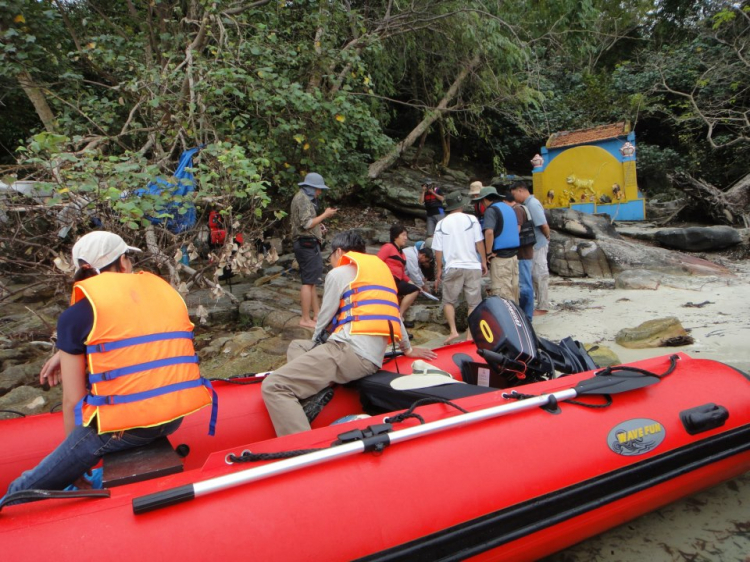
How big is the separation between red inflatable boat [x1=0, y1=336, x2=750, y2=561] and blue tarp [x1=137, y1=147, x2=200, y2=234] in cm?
230

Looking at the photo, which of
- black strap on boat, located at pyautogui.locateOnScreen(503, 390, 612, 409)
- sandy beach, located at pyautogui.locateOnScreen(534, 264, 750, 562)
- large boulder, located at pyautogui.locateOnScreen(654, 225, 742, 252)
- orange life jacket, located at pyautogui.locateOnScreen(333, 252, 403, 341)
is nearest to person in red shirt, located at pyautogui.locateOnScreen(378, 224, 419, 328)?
sandy beach, located at pyautogui.locateOnScreen(534, 264, 750, 562)

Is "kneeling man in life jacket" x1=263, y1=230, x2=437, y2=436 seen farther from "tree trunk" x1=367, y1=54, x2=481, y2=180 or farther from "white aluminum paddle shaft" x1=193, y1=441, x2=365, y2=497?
"tree trunk" x1=367, y1=54, x2=481, y2=180

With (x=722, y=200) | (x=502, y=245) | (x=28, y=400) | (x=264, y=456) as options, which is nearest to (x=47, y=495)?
(x=264, y=456)

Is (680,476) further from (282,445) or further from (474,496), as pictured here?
(282,445)

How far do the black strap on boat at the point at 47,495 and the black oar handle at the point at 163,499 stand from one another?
7.1 inches

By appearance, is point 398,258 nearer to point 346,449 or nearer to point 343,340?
point 343,340

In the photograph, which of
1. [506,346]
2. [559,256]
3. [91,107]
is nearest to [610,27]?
[559,256]

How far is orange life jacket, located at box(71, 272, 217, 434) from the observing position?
187cm

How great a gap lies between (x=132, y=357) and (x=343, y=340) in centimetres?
117

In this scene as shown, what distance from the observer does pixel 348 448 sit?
1922 mm

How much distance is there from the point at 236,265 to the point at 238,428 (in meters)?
2.43

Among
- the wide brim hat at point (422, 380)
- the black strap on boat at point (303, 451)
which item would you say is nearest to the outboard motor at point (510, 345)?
the wide brim hat at point (422, 380)

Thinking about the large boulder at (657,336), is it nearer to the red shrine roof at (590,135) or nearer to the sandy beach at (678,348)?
the sandy beach at (678,348)

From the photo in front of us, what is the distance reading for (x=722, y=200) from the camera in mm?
10047
